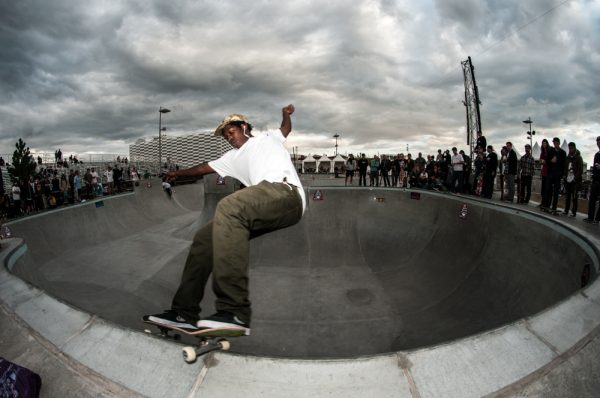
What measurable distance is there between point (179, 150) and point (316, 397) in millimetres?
142918

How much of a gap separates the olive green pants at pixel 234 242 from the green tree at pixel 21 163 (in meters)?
24.5

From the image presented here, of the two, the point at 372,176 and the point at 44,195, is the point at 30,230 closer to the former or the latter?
the point at 44,195

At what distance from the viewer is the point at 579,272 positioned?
3.86 metres

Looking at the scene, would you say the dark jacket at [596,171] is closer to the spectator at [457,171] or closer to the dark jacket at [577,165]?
the dark jacket at [577,165]

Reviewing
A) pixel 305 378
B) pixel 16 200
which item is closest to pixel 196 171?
pixel 305 378

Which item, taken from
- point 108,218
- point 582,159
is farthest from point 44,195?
point 582,159

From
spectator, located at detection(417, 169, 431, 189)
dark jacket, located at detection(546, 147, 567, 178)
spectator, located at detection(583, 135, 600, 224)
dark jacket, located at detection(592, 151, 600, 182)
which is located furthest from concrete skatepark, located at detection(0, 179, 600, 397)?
spectator, located at detection(417, 169, 431, 189)

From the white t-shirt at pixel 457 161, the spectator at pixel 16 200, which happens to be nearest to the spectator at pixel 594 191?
the white t-shirt at pixel 457 161

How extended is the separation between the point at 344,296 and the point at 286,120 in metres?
4.49

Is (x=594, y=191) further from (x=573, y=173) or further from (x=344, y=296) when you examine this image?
(x=344, y=296)

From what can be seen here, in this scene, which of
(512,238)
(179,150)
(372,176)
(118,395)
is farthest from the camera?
(179,150)

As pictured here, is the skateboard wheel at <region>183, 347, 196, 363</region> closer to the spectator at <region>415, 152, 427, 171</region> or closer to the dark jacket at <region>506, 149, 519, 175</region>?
the dark jacket at <region>506, 149, 519, 175</region>

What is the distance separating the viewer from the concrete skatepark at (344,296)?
6.13 feet

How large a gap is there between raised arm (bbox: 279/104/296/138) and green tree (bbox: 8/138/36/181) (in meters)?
24.2
